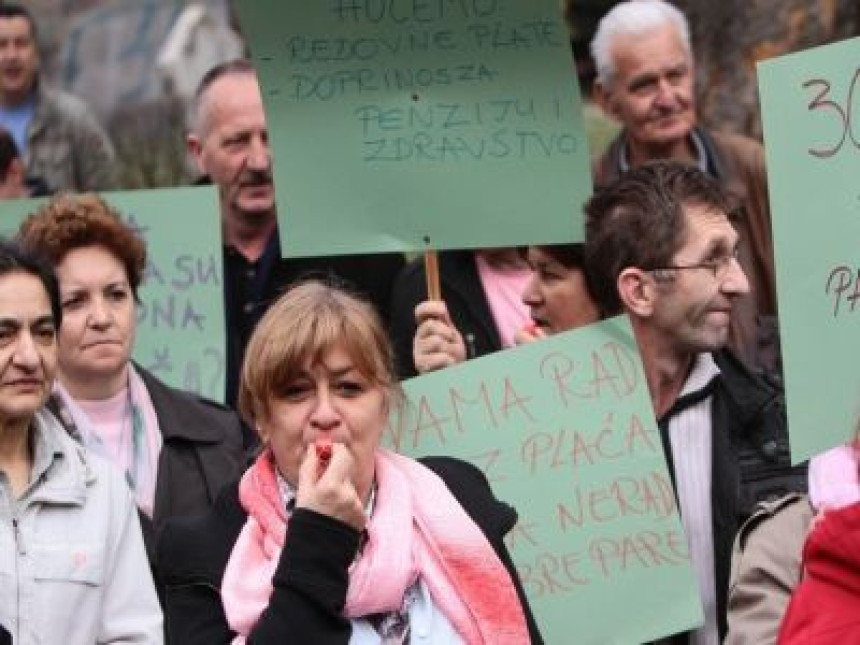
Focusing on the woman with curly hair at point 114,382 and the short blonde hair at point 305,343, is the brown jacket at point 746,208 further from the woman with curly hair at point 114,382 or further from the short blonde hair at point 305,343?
the short blonde hair at point 305,343

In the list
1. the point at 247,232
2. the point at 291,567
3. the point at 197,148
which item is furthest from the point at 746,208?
the point at 291,567

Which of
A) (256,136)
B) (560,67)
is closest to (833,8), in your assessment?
(256,136)

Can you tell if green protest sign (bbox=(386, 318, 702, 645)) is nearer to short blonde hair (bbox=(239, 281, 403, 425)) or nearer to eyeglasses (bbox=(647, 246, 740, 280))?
eyeglasses (bbox=(647, 246, 740, 280))

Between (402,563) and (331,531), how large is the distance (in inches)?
6.3

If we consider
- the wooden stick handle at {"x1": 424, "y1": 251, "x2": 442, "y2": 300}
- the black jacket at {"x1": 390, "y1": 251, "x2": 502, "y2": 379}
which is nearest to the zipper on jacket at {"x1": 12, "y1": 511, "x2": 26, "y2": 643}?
the wooden stick handle at {"x1": 424, "y1": 251, "x2": 442, "y2": 300}

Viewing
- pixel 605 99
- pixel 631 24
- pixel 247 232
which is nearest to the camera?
pixel 247 232

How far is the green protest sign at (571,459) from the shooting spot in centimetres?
589

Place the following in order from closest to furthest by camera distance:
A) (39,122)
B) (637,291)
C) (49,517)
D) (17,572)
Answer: (17,572) → (49,517) → (637,291) → (39,122)

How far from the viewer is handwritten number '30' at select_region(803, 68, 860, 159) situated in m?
5.38

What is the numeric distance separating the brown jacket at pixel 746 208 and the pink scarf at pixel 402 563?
261 centimetres

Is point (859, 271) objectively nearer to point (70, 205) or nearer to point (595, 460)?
point (595, 460)

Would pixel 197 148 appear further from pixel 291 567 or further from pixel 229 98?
pixel 291 567

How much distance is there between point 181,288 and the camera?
24.2 ft

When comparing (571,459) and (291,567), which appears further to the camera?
(571,459)
